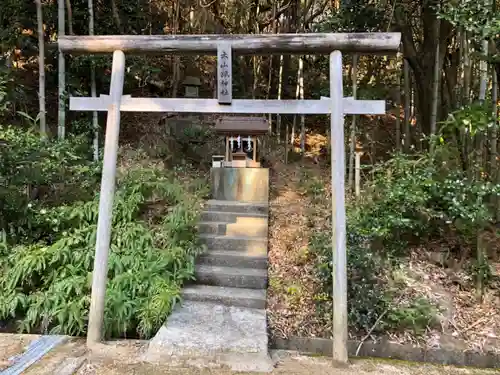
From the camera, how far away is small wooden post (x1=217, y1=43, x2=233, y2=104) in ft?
10.4

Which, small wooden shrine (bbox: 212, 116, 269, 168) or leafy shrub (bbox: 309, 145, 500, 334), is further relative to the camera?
small wooden shrine (bbox: 212, 116, 269, 168)

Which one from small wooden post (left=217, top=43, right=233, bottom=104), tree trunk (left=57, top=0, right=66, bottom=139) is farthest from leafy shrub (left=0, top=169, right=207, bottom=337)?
tree trunk (left=57, top=0, right=66, bottom=139)

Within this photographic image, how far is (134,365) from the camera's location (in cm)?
280

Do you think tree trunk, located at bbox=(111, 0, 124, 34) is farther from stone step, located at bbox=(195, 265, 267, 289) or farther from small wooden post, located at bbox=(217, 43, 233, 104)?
stone step, located at bbox=(195, 265, 267, 289)

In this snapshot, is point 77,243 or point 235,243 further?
point 235,243

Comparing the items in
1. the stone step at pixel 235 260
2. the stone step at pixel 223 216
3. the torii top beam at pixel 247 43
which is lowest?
the stone step at pixel 235 260

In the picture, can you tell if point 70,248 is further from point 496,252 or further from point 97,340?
point 496,252

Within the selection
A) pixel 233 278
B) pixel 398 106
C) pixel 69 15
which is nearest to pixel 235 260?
pixel 233 278

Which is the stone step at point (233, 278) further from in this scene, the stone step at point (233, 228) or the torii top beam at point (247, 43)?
the torii top beam at point (247, 43)

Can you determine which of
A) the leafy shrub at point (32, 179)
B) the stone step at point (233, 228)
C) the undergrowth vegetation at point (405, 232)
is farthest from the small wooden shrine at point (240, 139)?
the leafy shrub at point (32, 179)

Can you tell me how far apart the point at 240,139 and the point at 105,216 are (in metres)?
3.04

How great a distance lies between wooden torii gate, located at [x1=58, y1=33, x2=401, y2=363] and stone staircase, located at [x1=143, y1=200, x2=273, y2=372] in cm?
66

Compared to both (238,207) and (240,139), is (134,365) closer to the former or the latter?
(238,207)

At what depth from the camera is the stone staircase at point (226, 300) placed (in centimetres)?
294
